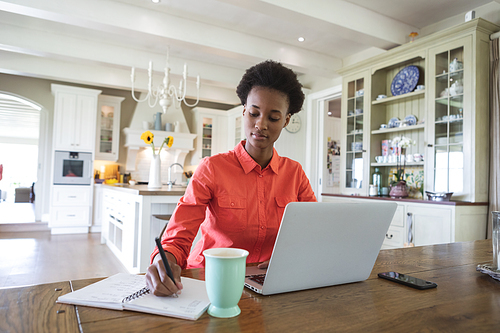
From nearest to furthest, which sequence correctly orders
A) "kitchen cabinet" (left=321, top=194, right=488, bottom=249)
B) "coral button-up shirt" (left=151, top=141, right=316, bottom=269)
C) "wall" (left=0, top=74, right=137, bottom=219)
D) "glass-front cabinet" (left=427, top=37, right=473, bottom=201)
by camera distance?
"coral button-up shirt" (left=151, top=141, right=316, bottom=269), "kitchen cabinet" (left=321, top=194, right=488, bottom=249), "glass-front cabinet" (left=427, top=37, right=473, bottom=201), "wall" (left=0, top=74, right=137, bottom=219)

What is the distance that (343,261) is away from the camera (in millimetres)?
830

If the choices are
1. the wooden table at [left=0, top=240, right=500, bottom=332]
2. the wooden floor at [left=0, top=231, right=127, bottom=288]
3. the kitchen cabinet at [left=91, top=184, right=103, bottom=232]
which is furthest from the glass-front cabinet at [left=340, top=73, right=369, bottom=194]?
the kitchen cabinet at [left=91, top=184, right=103, bottom=232]

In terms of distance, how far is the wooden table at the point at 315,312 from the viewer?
581 mm

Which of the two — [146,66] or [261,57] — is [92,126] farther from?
[261,57]

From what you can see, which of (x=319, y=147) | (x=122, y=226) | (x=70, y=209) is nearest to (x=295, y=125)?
(x=319, y=147)

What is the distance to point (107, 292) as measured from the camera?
0.72 m

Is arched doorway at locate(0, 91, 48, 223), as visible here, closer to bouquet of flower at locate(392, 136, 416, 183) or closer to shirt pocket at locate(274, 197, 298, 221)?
bouquet of flower at locate(392, 136, 416, 183)

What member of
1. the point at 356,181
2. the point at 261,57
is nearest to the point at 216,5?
the point at 261,57

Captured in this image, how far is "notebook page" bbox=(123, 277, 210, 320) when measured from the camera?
24.4 inches

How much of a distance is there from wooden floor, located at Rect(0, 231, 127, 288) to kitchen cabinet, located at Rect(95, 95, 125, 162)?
5.83 feet

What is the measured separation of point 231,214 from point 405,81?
355cm

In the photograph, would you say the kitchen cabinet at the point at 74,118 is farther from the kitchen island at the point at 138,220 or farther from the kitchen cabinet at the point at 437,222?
the kitchen cabinet at the point at 437,222

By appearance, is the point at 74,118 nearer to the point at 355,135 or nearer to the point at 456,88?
the point at 355,135

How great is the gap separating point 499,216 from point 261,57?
3971 millimetres
